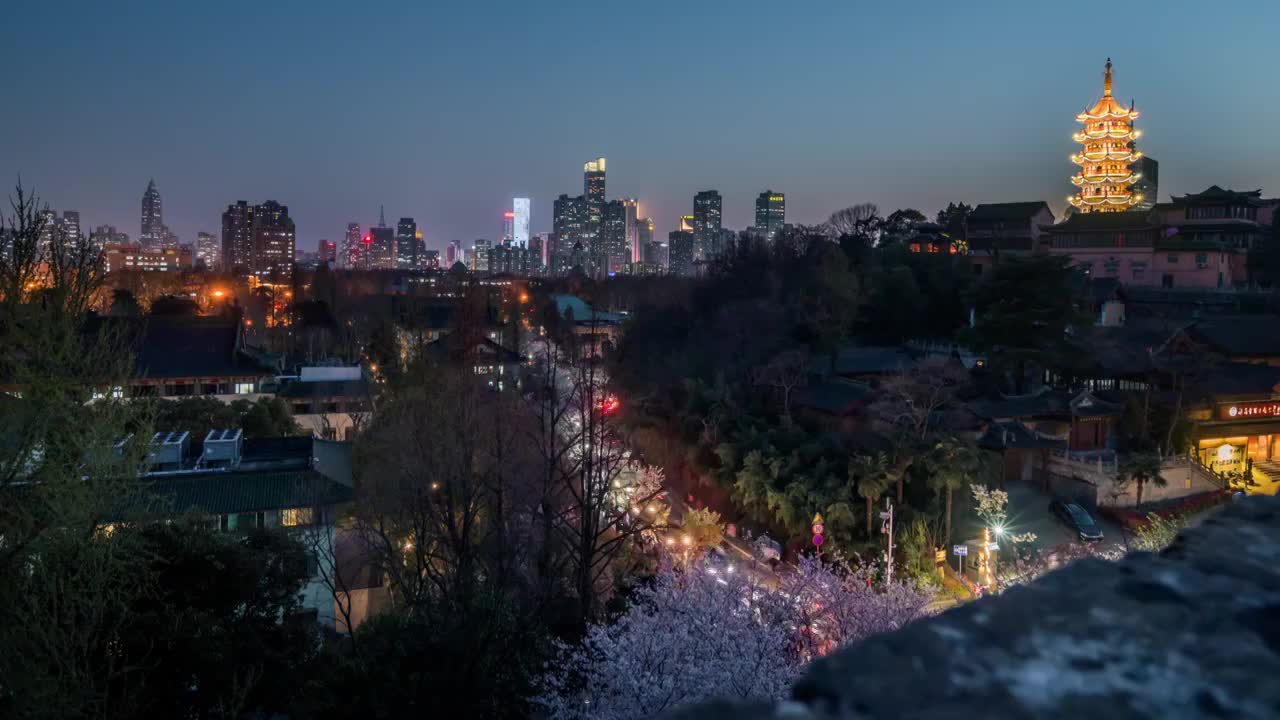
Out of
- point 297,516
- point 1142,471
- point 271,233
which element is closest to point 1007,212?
point 1142,471

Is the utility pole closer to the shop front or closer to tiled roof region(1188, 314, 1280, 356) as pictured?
the shop front

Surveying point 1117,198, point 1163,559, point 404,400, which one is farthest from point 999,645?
point 1117,198

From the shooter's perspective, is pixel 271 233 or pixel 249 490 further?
pixel 271 233

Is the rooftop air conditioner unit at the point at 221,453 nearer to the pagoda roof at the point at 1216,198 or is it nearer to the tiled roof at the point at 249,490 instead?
the tiled roof at the point at 249,490

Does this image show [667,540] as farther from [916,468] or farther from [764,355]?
[764,355]

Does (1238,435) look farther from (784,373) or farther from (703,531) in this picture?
(703,531)

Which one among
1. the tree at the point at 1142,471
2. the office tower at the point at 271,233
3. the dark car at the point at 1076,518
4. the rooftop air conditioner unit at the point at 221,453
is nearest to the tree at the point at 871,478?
the dark car at the point at 1076,518
